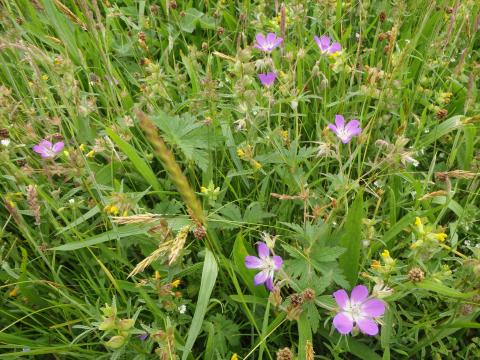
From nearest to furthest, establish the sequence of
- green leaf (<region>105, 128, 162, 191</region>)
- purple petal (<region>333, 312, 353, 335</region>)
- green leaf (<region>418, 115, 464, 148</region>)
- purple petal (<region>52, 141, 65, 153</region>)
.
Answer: purple petal (<region>333, 312, 353, 335</region>)
green leaf (<region>105, 128, 162, 191</region>)
purple petal (<region>52, 141, 65, 153</region>)
green leaf (<region>418, 115, 464, 148</region>)

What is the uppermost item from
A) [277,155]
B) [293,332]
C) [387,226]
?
[277,155]

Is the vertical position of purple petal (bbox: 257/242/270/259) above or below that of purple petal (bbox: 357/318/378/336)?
above

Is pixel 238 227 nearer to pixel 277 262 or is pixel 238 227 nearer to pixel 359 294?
pixel 277 262

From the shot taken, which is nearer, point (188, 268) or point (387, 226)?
point (188, 268)

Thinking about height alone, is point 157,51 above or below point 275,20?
below

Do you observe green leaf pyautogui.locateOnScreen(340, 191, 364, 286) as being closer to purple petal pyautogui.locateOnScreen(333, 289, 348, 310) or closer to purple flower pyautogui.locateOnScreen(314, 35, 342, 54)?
purple petal pyautogui.locateOnScreen(333, 289, 348, 310)

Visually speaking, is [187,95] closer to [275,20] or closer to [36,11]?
[275,20]

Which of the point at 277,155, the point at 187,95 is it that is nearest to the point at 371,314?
the point at 277,155

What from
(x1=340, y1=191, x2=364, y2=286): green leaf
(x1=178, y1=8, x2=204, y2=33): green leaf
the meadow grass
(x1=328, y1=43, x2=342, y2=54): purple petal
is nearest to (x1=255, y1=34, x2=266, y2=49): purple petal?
the meadow grass

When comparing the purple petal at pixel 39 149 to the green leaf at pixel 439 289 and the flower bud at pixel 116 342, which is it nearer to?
the flower bud at pixel 116 342
